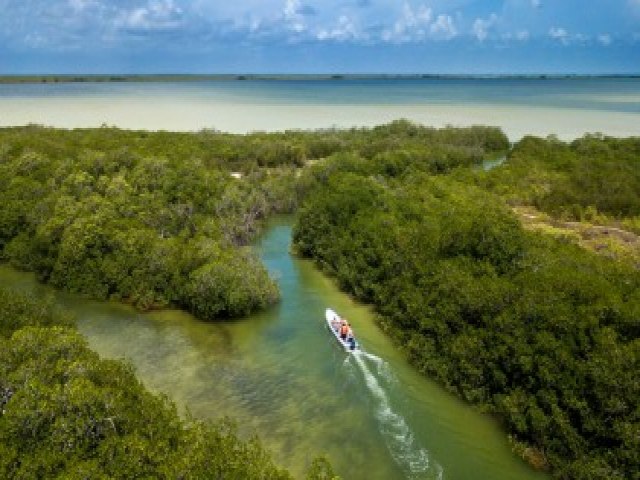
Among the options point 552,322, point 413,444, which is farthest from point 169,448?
point 552,322

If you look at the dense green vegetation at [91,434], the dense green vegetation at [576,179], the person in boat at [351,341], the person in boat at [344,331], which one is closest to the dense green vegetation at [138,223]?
the person in boat at [344,331]

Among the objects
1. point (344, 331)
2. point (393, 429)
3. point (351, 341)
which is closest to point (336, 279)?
point (344, 331)

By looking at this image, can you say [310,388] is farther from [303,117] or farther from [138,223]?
[303,117]

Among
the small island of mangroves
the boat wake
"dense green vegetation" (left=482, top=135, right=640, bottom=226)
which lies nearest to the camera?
the small island of mangroves

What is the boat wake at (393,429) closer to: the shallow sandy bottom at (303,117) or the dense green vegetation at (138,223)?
the dense green vegetation at (138,223)

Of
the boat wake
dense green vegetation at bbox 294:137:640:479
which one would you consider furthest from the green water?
dense green vegetation at bbox 294:137:640:479

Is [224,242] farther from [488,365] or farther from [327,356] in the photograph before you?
[488,365]

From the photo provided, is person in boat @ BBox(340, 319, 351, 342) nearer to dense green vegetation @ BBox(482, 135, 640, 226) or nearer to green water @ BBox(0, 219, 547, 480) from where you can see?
green water @ BBox(0, 219, 547, 480)
